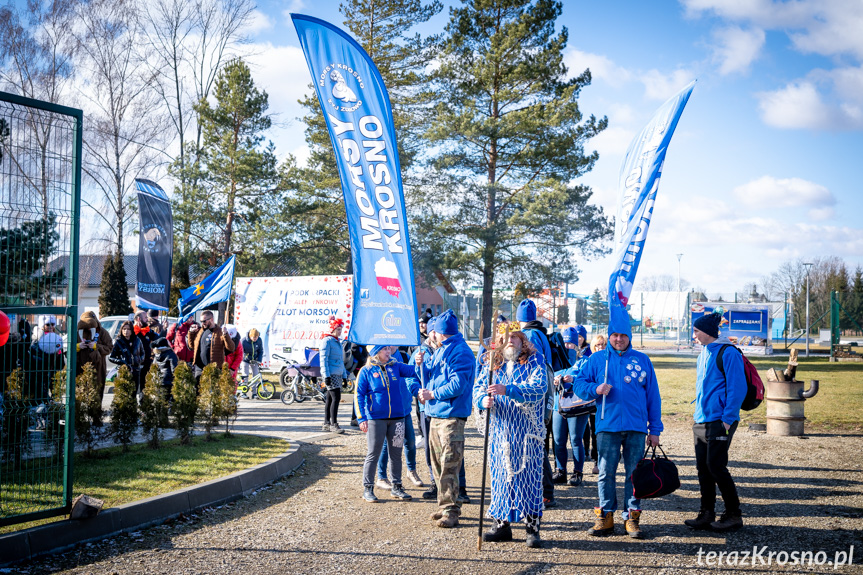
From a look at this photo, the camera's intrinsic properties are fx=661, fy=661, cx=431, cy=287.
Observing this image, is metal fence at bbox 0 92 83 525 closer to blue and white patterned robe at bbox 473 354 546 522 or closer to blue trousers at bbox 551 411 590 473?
blue and white patterned robe at bbox 473 354 546 522

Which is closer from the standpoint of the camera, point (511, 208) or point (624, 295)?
point (624, 295)

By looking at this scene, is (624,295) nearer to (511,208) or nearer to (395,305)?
(395,305)

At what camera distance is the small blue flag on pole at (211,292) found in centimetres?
1508

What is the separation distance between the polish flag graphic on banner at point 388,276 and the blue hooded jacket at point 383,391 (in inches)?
42.0

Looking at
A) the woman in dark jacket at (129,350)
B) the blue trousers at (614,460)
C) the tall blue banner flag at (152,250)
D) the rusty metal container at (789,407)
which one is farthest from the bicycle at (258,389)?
the blue trousers at (614,460)

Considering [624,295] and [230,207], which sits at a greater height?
[230,207]

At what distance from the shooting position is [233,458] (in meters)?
8.30

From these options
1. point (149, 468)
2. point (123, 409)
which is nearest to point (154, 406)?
point (123, 409)

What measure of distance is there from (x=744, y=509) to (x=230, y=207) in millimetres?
27208

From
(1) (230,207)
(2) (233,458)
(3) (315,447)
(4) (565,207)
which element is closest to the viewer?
(2) (233,458)

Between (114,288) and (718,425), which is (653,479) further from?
(114,288)

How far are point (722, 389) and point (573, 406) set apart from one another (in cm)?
213

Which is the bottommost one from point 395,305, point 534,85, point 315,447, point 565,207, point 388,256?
point 315,447

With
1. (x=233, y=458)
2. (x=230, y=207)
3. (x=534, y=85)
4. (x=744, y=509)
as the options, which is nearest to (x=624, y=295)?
(x=744, y=509)
